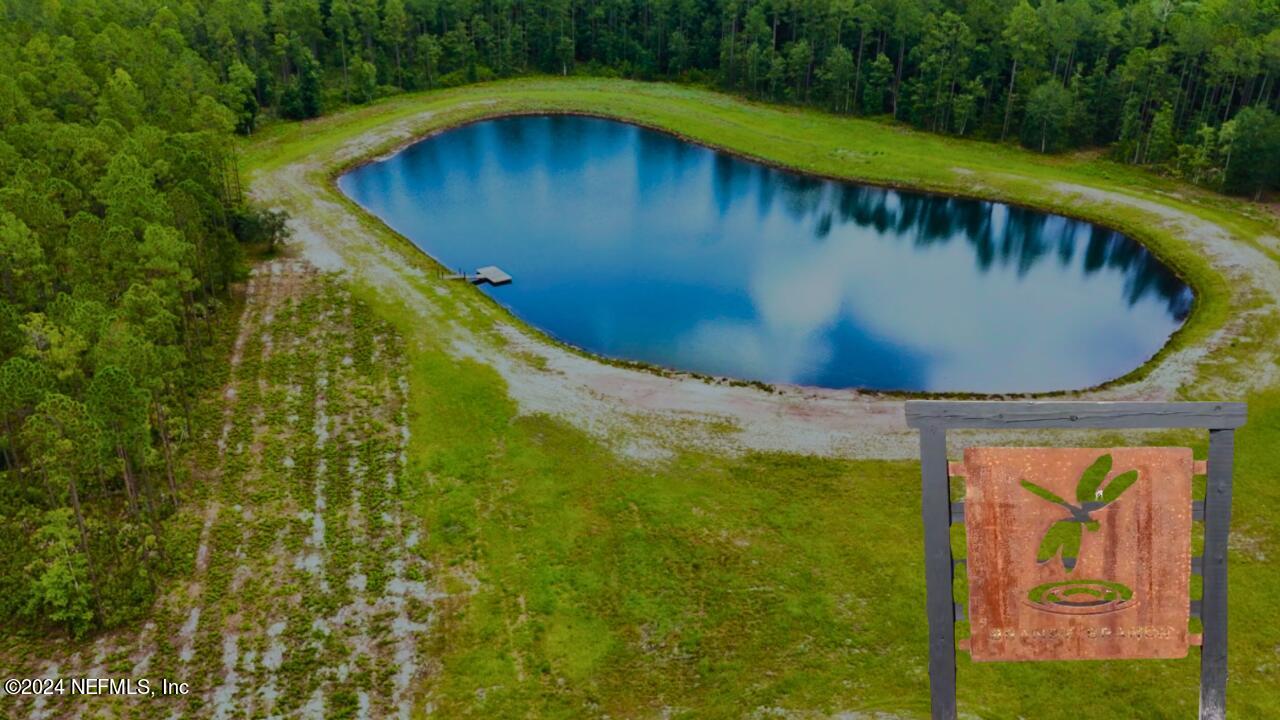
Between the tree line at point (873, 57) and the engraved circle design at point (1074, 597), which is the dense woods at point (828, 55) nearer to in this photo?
the tree line at point (873, 57)

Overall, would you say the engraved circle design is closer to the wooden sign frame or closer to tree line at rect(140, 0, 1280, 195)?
the wooden sign frame

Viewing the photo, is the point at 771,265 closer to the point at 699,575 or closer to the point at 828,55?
the point at 699,575

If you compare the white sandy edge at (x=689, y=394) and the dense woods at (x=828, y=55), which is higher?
the dense woods at (x=828, y=55)

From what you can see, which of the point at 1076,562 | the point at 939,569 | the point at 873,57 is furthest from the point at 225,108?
the point at 873,57

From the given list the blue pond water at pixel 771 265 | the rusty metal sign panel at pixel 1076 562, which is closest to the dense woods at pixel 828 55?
the blue pond water at pixel 771 265

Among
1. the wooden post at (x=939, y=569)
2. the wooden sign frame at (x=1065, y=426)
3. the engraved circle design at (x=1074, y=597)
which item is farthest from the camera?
the engraved circle design at (x=1074, y=597)

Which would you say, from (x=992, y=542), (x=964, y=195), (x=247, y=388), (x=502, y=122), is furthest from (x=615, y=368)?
(x=502, y=122)
